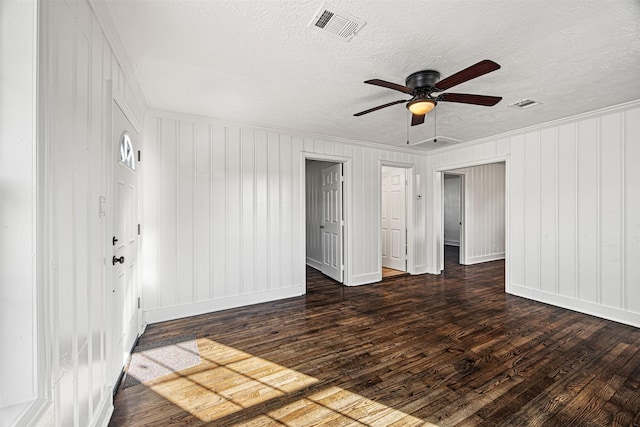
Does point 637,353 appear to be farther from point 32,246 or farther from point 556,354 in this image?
point 32,246

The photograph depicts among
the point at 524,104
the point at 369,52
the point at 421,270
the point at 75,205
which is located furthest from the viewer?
the point at 421,270

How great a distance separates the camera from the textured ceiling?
5.48 ft

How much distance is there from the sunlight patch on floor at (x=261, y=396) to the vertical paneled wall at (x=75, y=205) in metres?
0.49

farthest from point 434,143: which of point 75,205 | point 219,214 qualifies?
point 75,205

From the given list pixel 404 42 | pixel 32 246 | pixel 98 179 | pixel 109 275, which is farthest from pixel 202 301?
pixel 404 42

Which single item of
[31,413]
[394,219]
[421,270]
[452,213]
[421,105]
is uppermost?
[421,105]

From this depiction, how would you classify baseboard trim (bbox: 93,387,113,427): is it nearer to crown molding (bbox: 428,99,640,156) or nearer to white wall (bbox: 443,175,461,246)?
crown molding (bbox: 428,99,640,156)

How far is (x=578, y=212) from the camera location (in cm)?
355

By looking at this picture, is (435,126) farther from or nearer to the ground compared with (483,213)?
farther from the ground

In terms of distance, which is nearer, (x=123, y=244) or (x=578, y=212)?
(x=123, y=244)

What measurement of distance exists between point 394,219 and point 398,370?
3.95 meters

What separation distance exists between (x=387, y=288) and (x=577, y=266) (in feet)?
8.27

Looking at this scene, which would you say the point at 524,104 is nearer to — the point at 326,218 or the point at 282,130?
the point at 282,130

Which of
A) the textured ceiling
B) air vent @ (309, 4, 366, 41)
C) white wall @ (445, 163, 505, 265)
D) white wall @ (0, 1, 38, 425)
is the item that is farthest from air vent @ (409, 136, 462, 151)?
white wall @ (0, 1, 38, 425)
